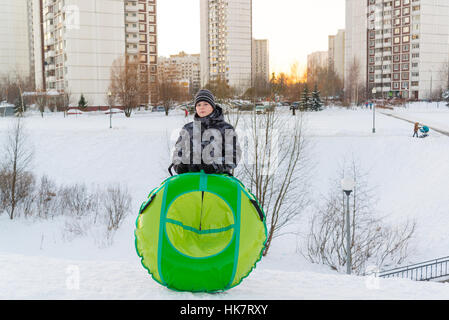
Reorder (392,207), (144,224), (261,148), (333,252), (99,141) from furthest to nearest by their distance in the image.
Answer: (99,141) → (392,207) → (261,148) → (333,252) → (144,224)

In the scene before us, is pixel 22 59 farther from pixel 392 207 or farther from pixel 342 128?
pixel 392 207

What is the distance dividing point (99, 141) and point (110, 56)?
136 ft

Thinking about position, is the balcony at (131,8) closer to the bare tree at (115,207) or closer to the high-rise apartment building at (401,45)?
the high-rise apartment building at (401,45)

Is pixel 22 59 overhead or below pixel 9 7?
below

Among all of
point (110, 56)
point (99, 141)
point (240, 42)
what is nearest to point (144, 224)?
point (99, 141)

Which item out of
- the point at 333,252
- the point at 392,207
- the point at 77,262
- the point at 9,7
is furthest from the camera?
the point at 9,7

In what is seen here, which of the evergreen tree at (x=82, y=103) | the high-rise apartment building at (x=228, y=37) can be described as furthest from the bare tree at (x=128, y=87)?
the high-rise apartment building at (x=228, y=37)

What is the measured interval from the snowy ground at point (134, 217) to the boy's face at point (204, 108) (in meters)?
2.09

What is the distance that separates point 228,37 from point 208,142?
12316 centimetres

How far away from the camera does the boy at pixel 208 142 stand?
16.3ft

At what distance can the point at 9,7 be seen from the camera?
11338cm

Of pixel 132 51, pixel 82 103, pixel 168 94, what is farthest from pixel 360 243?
pixel 132 51

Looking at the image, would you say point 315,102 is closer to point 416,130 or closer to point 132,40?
point 416,130

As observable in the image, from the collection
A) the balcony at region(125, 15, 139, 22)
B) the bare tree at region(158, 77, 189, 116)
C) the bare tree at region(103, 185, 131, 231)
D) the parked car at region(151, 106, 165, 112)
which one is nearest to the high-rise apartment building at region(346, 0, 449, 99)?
the balcony at region(125, 15, 139, 22)
